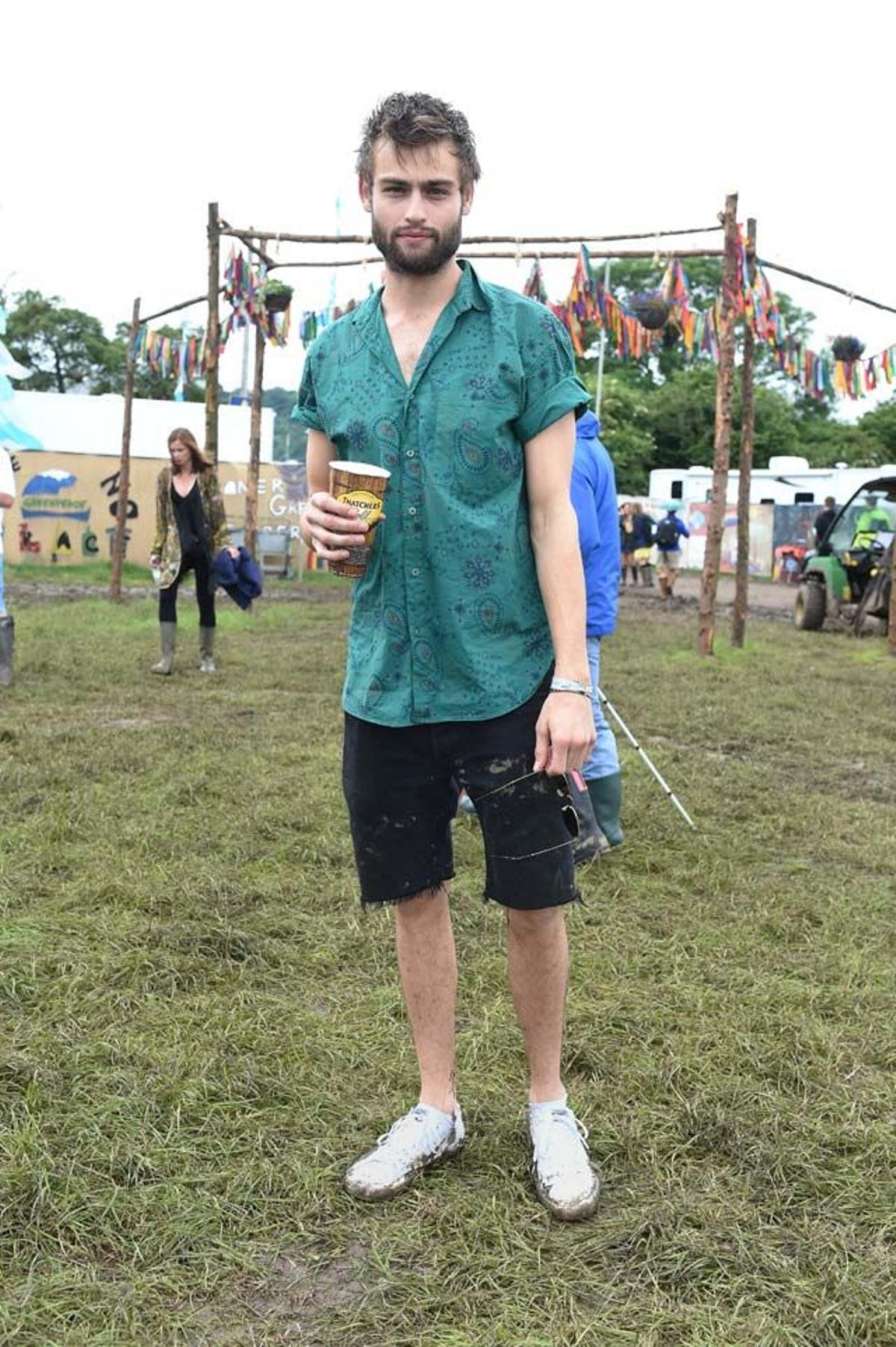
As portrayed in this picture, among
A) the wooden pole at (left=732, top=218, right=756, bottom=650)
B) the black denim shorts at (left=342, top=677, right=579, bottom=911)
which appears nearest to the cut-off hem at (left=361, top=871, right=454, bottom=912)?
the black denim shorts at (left=342, top=677, right=579, bottom=911)

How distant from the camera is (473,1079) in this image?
2.82 metres

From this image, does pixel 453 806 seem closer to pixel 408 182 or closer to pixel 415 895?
pixel 415 895

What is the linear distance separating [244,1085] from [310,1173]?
0.38 metres

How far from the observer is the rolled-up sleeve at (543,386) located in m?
2.22

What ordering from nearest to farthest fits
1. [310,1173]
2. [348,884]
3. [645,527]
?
[310,1173] < [348,884] < [645,527]

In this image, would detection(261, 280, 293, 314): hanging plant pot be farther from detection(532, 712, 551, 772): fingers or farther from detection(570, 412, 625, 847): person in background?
detection(532, 712, 551, 772): fingers

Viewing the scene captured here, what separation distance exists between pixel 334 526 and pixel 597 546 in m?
2.09

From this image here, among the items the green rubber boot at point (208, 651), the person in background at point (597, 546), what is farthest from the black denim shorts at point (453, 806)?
the green rubber boot at point (208, 651)

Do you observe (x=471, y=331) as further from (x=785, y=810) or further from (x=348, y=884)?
(x=785, y=810)

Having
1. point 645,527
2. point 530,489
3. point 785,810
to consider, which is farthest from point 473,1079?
point 645,527

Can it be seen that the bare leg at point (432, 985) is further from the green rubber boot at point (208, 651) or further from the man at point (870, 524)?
the man at point (870, 524)

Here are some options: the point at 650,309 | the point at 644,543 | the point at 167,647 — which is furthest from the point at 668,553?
the point at 167,647

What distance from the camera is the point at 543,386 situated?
2.22m

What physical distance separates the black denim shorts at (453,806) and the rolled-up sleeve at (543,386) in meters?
0.49
